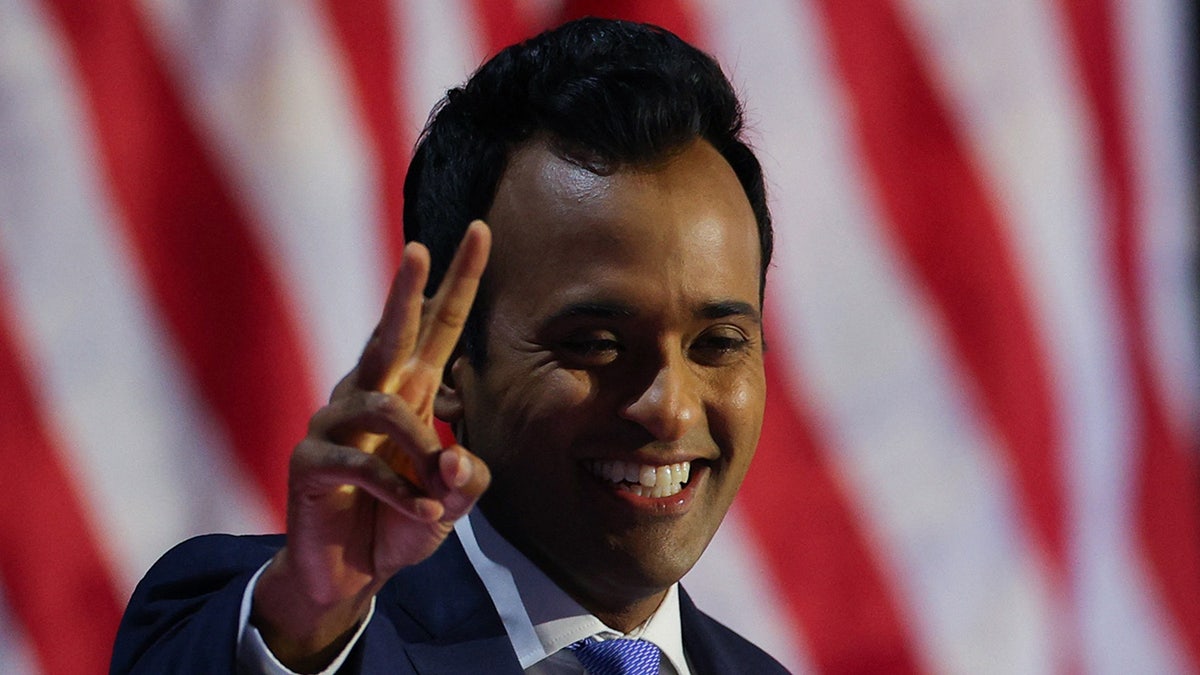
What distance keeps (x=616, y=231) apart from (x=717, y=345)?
148 millimetres

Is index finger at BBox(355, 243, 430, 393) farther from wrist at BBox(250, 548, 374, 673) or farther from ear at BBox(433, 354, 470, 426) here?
ear at BBox(433, 354, 470, 426)

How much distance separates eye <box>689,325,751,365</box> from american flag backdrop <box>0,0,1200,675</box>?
2.56ft

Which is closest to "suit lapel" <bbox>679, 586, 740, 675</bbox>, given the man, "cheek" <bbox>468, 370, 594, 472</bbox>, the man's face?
the man

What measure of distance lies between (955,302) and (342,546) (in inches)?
55.8

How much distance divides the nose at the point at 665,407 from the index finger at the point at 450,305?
318 millimetres

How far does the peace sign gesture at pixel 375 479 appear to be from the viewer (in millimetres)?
938

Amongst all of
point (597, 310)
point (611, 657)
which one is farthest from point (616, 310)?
point (611, 657)

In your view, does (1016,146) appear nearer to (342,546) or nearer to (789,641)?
(789,641)

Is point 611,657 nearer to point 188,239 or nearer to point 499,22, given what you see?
point 188,239

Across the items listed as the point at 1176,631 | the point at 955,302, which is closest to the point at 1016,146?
the point at 955,302

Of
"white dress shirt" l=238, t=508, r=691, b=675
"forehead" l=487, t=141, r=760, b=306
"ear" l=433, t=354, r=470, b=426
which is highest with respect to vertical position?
"forehead" l=487, t=141, r=760, b=306

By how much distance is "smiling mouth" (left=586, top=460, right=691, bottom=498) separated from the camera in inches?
51.7

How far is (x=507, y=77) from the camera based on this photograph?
1.44 meters

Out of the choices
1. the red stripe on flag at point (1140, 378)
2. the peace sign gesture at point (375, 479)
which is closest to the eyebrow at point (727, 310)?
the peace sign gesture at point (375, 479)
